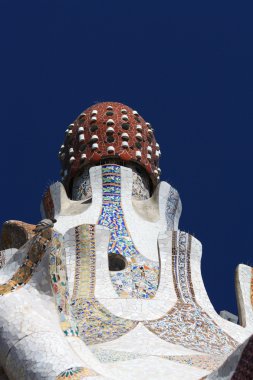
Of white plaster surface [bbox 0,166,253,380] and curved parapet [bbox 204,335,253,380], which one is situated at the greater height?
white plaster surface [bbox 0,166,253,380]

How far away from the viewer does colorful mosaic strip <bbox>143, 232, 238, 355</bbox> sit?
275 inches

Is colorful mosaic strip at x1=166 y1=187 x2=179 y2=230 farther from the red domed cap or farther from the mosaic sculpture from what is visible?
the red domed cap

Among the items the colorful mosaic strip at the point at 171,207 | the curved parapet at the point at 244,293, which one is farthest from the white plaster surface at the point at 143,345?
the colorful mosaic strip at the point at 171,207

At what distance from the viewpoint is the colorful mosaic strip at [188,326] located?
7.00 m

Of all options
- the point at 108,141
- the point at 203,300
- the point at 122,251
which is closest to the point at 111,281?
the point at 122,251

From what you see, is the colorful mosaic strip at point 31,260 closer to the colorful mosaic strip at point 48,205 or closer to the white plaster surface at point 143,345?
the white plaster surface at point 143,345

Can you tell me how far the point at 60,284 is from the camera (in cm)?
540

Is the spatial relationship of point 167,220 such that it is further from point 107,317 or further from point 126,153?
point 107,317

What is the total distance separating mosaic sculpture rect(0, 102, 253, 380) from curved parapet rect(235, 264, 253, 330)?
0.04 feet

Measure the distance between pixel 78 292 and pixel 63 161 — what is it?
127 inches

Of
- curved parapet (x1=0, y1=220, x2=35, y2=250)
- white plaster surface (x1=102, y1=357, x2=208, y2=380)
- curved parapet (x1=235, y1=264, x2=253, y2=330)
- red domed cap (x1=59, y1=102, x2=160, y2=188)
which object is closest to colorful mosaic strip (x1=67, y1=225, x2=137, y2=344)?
curved parapet (x1=0, y1=220, x2=35, y2=250)

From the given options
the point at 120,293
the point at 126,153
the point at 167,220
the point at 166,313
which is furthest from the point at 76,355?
the point at 126,153

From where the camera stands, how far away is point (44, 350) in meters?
4.84

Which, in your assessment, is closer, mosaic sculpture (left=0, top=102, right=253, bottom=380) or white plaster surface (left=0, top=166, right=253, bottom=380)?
white plaster surface (left=0, top=166, right=253, bottom=380)
